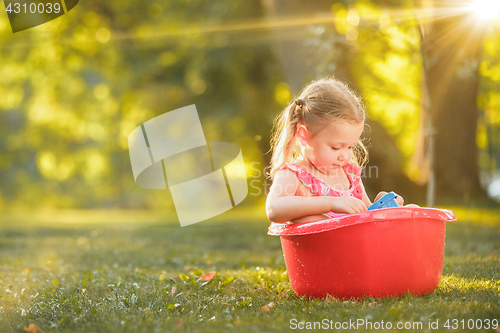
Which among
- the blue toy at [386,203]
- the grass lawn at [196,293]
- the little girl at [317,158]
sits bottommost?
the grass lawn at [196,293]

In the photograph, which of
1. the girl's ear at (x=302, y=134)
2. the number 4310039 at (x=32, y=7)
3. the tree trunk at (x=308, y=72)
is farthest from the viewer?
the tree trunk at (x=308, y=72)

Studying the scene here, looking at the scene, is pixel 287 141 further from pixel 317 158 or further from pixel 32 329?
pixel 32 329

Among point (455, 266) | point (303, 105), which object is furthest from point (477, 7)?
point (303, 105)

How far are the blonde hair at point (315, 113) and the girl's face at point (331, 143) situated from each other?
36 mm

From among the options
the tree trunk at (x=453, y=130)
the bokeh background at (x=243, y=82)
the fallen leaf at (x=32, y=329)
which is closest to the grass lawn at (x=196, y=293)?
the fallen leaf at (x=32, y=329)

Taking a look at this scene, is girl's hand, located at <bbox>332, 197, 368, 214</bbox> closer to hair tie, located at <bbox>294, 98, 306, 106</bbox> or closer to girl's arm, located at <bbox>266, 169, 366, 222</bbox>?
girl's arm, located at <bbox>266, 169, 366, 222</bbox>

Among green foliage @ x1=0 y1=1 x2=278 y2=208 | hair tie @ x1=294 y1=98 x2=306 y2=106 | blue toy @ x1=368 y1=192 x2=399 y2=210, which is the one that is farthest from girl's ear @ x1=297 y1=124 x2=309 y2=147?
green foliage @ x1=0 y1=1 x2=278 y2=208

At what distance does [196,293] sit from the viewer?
350 cm

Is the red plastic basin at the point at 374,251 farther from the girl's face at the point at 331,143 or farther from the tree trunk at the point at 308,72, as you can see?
the tree trunk at the point at 308,72

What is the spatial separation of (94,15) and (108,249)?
39.0ft

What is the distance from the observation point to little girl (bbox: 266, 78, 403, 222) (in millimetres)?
2908

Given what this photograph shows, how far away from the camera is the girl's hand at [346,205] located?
2850 millimetres

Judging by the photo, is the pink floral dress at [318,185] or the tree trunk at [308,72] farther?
the tree trunk at [308,72]

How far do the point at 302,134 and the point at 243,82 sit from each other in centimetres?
1200
